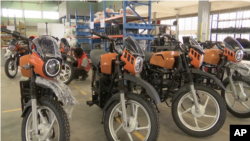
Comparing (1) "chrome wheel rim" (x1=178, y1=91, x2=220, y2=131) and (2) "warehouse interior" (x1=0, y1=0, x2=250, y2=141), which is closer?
(2) "warehouse interior" (x1=0, y1=0, x2=250, y2=141)

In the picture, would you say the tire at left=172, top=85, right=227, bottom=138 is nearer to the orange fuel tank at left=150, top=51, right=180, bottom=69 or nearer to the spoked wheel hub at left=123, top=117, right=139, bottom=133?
the orange fuel tank at left=150, top=51, right=180, bottom=69

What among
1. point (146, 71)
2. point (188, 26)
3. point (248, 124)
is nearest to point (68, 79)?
point (146, 71)

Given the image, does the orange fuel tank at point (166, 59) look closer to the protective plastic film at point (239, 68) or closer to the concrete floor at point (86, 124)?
the concrete floor at point (86, 124)

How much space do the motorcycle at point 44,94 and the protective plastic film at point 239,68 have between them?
7.66 ft

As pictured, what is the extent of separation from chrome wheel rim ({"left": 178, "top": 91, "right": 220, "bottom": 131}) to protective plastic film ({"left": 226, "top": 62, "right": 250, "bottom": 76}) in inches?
24.4

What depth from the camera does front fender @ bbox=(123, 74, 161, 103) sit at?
5.81 ft

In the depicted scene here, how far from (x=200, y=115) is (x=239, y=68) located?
3.87ft

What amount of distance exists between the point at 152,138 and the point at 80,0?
14444 millimetres

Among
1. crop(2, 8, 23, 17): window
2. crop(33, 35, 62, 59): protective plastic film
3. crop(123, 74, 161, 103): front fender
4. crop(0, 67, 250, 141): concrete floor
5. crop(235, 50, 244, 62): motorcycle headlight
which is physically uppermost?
crop(2, 8, 23, 17): window

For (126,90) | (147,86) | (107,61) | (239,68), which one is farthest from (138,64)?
(239,68)

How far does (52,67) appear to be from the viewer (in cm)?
170

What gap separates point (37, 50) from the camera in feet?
5.68

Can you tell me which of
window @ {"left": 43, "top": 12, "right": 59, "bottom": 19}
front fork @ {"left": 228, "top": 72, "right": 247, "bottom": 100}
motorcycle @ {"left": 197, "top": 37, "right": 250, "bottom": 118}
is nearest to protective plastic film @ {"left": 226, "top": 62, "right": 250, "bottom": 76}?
motorcycle @ {"left": 197, "top": 37, "right": 250, "bottom": 118}

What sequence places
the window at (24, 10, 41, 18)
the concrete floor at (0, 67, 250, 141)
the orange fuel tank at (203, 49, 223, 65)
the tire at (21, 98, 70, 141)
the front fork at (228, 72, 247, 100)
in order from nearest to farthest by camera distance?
the tire at (21, 98, 70, 141) < the concrete floor at (0, 67, 250, 141) < the front fork at (228, 72, 247, 100) < the orange fuel tank at (203, 49, 223, 65) < the window at (24, 10, 41, 18)
